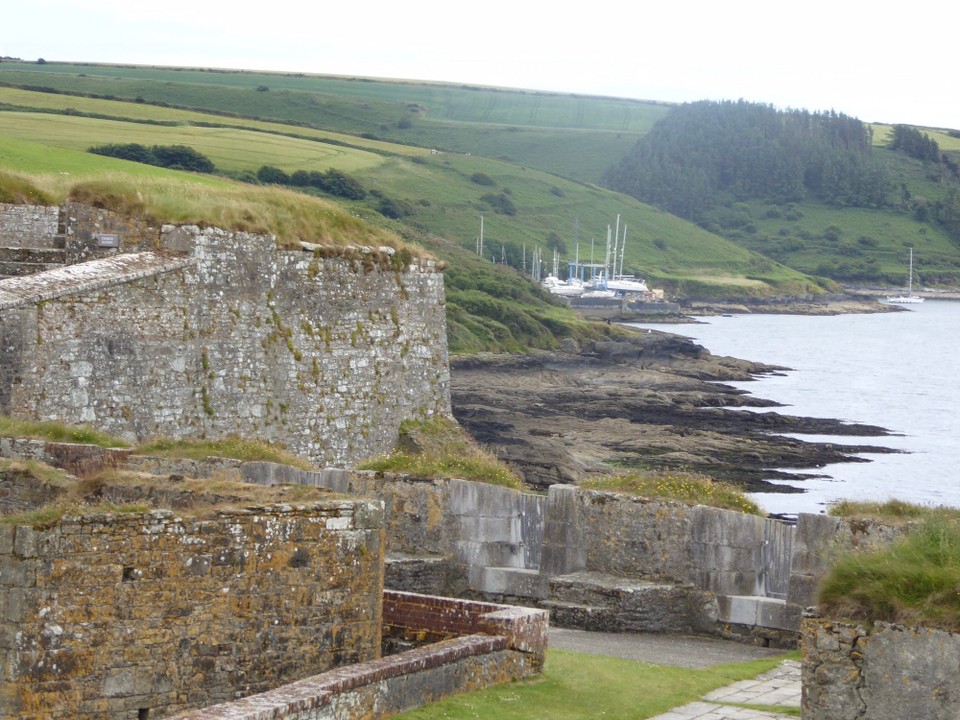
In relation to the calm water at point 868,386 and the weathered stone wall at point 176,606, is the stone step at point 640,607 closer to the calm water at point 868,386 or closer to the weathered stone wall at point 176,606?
the weathered stone wall at point 176,606

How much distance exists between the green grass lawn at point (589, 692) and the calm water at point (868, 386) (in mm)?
21097

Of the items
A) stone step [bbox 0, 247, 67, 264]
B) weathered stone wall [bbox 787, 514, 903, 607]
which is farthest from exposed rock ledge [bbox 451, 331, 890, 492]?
weathered stone wall [bbox 787, 514, 903, 607]

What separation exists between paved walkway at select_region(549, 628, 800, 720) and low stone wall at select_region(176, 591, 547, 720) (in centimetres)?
134

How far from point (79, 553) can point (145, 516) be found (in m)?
0.51

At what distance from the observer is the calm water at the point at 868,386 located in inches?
2153

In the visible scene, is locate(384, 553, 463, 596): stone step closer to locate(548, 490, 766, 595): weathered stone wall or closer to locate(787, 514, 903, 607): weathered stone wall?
locate(548, 490, 766, 595): weathered stone wall

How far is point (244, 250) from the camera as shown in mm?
24484

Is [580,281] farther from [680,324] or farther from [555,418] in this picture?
[555,418]

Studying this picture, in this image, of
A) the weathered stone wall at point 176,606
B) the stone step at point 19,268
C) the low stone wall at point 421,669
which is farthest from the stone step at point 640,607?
the stone step at point 19,268

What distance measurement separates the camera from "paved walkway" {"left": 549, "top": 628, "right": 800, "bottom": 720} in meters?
11.2

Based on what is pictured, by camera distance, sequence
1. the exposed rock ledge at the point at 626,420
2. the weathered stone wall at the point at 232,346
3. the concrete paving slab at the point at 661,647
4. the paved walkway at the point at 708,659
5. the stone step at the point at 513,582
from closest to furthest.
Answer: the paved walkway at the point at 708,659
the concrete paving slab at the point at 661,647
the stone step at the point at 513,582
the weathered stone wall at the point at 232,346
the exposed rock ledge at the point at 626,420

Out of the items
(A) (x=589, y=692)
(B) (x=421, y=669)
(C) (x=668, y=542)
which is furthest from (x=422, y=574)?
(B) (x=421, y=669)

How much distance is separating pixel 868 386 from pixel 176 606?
100947mm

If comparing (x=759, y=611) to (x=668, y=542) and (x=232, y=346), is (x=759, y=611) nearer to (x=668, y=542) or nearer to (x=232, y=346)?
(x=668, y=542)
